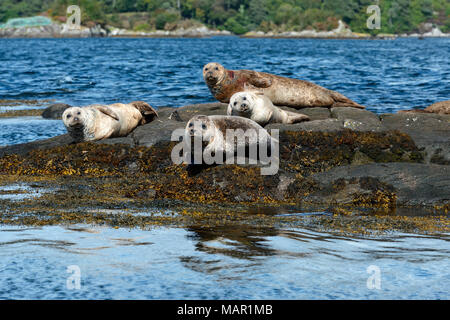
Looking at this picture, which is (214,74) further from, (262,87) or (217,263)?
(217,263)

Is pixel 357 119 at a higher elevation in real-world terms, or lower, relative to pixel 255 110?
lower

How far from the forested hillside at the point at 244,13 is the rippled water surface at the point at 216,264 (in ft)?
467

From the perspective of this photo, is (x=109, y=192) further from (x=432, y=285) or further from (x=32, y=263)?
(x=432, y=285)

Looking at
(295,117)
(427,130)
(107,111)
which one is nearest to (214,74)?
(295,117)

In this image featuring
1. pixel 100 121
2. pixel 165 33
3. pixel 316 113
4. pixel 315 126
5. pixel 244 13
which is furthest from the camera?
pixel 244 13

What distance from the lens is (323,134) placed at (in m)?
9.60

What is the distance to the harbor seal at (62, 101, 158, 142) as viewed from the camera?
9781mm

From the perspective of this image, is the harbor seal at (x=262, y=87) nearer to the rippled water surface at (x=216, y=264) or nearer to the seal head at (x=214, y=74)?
the seal head at (x=214, y=74)

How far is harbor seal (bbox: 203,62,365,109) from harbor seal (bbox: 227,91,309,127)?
1642 millimetres

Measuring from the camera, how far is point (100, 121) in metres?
10.1

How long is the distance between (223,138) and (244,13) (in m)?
169

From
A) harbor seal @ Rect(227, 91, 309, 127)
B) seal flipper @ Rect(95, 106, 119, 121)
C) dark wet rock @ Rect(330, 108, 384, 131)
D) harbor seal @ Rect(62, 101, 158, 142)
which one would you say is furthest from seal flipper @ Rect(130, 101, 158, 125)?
dark wet rock @ Rect(330, 108, 384, 131)
